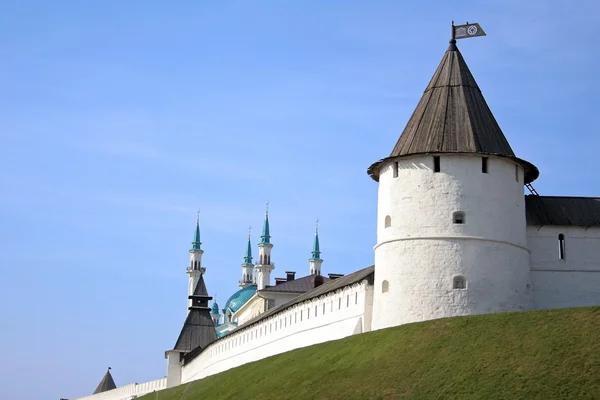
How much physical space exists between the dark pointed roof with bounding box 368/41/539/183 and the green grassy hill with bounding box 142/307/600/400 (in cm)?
692

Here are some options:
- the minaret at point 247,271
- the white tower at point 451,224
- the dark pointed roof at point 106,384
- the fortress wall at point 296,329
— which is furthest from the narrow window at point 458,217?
the minaret at point 247,271

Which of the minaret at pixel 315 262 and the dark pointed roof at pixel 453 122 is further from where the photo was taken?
the minaret at pixel 315 262

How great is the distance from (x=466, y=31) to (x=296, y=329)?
14.8 meters

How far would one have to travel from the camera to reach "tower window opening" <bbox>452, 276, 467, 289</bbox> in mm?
40781

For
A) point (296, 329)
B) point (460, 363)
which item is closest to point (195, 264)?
point (296, 329)

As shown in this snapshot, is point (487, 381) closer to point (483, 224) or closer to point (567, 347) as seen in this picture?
point (567, 347)

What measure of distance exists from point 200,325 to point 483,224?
112 ft

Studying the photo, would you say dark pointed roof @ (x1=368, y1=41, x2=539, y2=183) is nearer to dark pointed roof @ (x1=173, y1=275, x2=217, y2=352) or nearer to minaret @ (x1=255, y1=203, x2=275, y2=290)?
dark pointed roof @ (x1=173, y1=275, x2=217, y2=352)

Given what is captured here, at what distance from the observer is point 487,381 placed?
32.4m

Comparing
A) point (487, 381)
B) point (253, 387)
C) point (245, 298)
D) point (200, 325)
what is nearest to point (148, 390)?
point (200, 325)

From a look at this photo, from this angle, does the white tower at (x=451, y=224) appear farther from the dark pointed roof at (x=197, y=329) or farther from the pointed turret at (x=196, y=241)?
the pointed turret at (x=196, y=241)

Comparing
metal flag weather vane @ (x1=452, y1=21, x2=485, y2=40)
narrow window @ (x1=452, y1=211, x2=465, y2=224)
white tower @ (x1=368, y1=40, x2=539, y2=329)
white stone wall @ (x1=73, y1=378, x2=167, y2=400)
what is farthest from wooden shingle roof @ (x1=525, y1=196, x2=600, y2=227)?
white stone wall @ (x1=73, y1=378, x2=167, y2=400)

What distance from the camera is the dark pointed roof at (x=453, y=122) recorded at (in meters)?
42.3

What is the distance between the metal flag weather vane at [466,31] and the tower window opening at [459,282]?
34.5 ft
